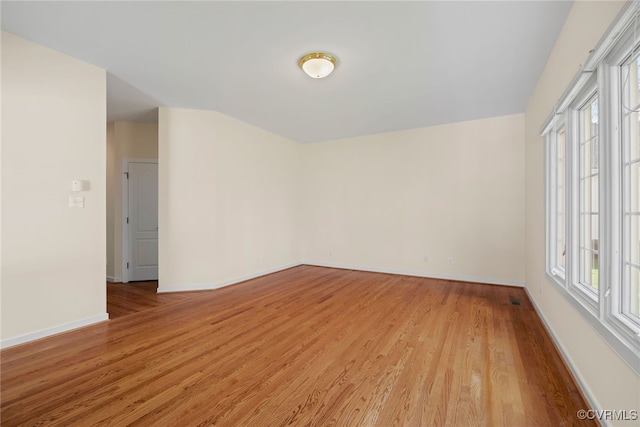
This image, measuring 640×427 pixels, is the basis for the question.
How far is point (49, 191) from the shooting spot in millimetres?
2607

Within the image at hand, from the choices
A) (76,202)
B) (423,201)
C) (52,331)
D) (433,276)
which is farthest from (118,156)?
(433,276)

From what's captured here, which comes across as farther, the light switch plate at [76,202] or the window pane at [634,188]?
the light switch plate at [76,202]

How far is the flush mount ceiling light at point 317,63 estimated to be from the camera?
2621 mm

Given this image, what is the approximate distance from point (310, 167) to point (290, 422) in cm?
528

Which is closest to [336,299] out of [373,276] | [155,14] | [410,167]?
[373,276]

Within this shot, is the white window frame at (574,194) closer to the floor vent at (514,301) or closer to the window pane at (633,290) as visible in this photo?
the window pane at (633,290)

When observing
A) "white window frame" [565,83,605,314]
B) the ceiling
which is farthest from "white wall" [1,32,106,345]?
"white window frame" [565,83,605,314]

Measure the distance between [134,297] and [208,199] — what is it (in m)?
1.80

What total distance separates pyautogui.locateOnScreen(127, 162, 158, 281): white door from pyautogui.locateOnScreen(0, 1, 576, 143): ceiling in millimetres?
1365

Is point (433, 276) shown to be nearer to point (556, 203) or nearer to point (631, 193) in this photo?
point (556, 203)

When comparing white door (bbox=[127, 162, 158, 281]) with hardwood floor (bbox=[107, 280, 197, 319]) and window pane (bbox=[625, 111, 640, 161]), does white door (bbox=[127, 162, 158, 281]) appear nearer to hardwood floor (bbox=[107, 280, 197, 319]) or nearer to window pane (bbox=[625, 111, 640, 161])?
hardwood floor (bbox=[107, 280, 197, 319])

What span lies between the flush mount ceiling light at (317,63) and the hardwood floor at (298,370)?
9.04 feet

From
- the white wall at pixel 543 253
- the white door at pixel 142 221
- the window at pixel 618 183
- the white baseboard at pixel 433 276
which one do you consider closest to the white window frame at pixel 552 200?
the white wall at pixel 543 253

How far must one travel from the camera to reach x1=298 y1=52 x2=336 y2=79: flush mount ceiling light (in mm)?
2621
